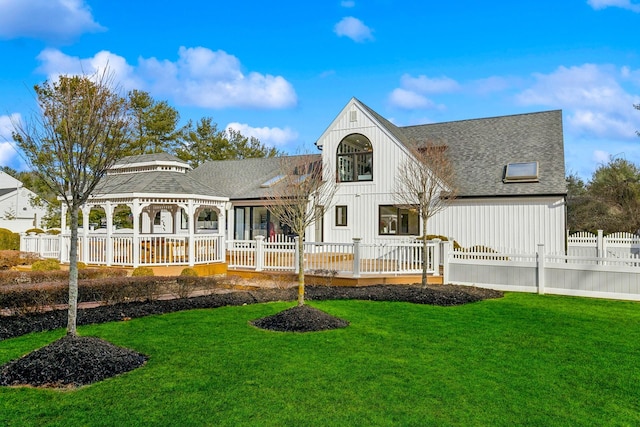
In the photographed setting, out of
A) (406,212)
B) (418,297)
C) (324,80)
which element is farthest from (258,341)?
(324,80)

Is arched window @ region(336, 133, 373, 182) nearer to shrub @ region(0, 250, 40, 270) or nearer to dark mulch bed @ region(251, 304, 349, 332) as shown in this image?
dark mulch bed @ region(251, 304, 349, 332)

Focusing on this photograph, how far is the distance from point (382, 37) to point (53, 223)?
25471 mm

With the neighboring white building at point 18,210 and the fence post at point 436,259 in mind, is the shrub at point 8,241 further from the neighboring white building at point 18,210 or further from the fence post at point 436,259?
the neighboring white building at point 18,210

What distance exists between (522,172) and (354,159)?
6.87 meters

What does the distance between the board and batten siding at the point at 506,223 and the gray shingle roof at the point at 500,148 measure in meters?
0.46

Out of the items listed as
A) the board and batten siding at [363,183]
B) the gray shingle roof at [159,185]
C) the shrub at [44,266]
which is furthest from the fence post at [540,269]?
the shrub at [44,266]

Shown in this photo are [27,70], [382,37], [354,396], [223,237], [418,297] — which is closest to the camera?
[354,396]

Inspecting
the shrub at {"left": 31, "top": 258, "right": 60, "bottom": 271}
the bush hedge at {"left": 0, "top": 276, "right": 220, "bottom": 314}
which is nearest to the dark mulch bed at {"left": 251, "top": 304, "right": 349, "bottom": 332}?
the bush hedge at {"left": 0, "top": 276, "right": 220, "bottom": 314}

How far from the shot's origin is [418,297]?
37.3ft

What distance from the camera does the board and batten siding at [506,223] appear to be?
54.2 feet

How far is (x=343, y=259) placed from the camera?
16.4 meters

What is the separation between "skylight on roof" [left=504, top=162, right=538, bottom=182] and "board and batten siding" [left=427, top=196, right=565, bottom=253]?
86 cm

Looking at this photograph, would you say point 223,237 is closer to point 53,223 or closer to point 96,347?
point 96,347

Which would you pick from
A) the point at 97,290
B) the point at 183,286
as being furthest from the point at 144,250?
the point at 97,290
